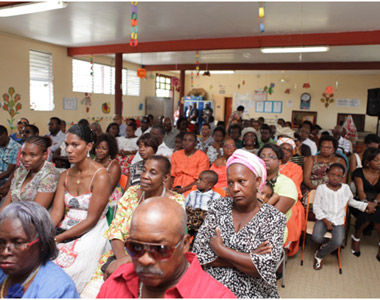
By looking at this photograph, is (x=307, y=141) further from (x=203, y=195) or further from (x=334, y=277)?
(x=203, y=195)

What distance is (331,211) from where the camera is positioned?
3.48m

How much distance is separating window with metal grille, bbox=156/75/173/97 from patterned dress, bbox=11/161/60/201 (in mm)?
12453

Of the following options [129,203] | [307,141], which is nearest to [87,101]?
[307,141]

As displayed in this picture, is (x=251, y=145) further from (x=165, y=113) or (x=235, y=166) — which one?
(x=165, y=113)

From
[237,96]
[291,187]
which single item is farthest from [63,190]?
[237,96]

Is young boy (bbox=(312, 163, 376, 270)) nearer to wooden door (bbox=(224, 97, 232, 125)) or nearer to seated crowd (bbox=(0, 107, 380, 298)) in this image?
seated crowd (bbox=(0, 107, 380, 298))

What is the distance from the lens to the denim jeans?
133 inches

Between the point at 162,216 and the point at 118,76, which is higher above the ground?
the point at 118,76

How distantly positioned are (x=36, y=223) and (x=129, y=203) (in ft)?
2.80

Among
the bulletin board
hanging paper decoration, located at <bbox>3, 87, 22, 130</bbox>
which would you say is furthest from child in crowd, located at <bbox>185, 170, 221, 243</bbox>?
the bulletin board

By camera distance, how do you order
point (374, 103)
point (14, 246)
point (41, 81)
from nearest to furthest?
point (14, 246)
point (41, 81)
point (374, 103)

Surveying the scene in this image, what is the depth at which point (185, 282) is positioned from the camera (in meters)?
1.15

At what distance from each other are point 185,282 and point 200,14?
4.91 metres

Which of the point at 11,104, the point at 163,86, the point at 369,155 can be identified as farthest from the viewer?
the point at 163,86
